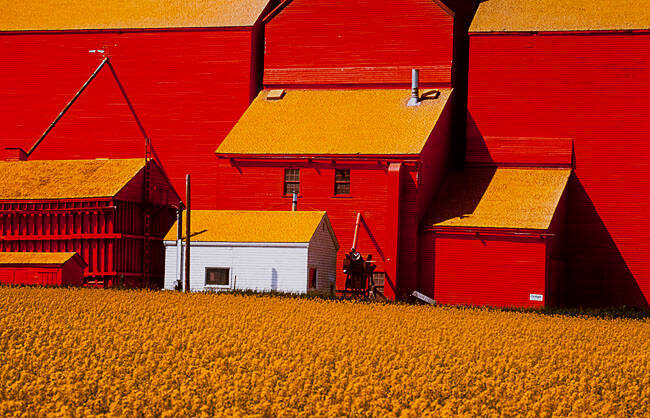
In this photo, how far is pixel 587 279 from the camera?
52.6 metres

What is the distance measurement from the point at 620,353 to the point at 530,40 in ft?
92.1

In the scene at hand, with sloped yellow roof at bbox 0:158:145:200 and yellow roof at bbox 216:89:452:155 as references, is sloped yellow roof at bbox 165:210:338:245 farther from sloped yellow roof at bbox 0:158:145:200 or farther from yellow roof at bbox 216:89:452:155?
sloped yellow roof at bbox 0:158:145:200

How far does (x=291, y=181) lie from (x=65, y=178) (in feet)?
33.2

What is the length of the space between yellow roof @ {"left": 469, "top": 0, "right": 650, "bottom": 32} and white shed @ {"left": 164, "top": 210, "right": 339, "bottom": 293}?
524 inches

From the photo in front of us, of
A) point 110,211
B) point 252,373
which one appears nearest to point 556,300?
point 110,211

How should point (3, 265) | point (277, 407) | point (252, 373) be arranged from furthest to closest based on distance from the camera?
point (3, 265), point (252, 373), point (277, 407)

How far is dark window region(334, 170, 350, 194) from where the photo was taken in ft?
165

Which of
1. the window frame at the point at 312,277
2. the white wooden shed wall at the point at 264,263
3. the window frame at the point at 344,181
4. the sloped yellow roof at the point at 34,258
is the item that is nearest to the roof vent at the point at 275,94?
the window frame at the point at 344,181

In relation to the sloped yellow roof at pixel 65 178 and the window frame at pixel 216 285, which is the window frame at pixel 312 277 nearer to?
the window frame at pixel 216 285

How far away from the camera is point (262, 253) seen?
4672cm

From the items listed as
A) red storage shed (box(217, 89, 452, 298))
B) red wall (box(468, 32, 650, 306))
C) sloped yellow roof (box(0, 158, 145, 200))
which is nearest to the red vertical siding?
red storage shed (box(217, 89, 452, 298))

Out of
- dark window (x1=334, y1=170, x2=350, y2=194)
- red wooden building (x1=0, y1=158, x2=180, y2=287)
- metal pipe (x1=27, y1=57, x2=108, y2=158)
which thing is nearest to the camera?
dark window (x1=334, y1=170, x2=350, y2=194)

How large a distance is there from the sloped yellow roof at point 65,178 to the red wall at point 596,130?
17.3 metres

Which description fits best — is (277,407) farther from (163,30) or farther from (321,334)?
(163,30)
